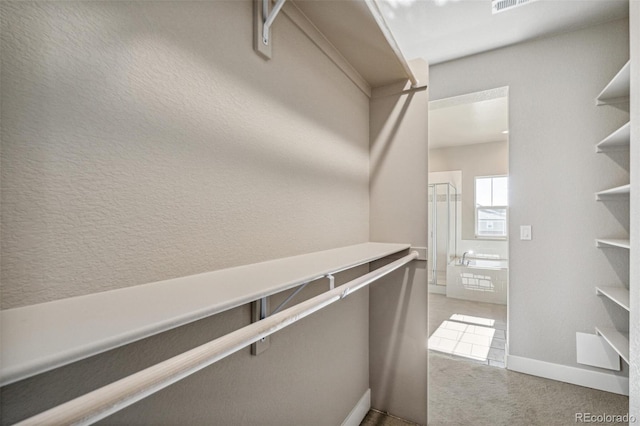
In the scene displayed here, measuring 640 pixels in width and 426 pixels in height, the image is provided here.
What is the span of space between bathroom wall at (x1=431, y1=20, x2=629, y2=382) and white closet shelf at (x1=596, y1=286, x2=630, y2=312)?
0.05m

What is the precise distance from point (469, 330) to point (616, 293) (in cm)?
149

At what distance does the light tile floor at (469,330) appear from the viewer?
2633 mm

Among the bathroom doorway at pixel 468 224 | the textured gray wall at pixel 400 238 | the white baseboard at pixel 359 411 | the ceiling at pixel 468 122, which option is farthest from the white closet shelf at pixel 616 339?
the ceiling at pixel 468 122

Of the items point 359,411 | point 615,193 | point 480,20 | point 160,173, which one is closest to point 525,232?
point 615,193

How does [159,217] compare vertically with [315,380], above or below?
above

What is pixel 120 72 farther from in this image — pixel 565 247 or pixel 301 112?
pixel 565 247

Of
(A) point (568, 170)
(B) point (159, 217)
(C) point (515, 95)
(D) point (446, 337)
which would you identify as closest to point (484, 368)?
(D) point (446, 337)

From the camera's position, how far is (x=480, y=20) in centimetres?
206

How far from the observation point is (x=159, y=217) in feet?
2.24

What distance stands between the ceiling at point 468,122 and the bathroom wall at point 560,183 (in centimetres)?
65

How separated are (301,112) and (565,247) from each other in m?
2.28

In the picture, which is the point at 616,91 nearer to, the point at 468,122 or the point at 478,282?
the point at 468,122

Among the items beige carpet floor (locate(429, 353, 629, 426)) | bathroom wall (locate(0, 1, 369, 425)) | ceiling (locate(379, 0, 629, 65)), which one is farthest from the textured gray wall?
ceiling (locate(379, 0, 629, 65))
